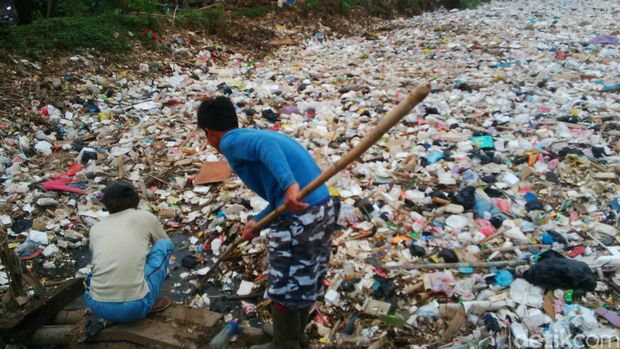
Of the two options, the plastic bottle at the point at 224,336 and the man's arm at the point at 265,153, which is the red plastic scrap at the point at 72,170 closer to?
the plastic bottle at the point at 224,336

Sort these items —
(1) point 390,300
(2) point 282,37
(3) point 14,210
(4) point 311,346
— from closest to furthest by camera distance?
(4) point 311,346, (1) point 390,300, (3) point 14,210, (2) point 282,37

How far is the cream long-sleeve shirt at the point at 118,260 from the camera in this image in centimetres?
235

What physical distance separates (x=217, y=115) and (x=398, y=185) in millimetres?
2509

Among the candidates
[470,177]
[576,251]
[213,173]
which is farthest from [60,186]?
[576,251]

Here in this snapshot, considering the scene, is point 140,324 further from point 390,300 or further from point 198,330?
point 390,300

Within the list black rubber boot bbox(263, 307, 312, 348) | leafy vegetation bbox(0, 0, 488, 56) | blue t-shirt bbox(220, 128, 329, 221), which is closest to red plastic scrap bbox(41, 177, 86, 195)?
black rubber boot bbox(263, 307, 312, 348)

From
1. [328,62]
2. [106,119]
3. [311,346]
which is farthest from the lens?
[328,62]

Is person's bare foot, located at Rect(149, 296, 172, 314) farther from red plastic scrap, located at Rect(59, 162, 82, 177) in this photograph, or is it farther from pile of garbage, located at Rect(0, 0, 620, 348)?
red plastic scrap, located at Rect(59, 162, 82, 177)

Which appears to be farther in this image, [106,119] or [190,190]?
[106,119]

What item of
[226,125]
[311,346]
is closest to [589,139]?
[311,346]

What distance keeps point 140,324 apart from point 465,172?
3.18 meters

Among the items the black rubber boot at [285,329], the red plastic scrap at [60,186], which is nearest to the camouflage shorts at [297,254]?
the black rubber boot at [285,329]

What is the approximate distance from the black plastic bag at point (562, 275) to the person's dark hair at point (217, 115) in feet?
7.26

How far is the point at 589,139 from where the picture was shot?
15.1 feet
